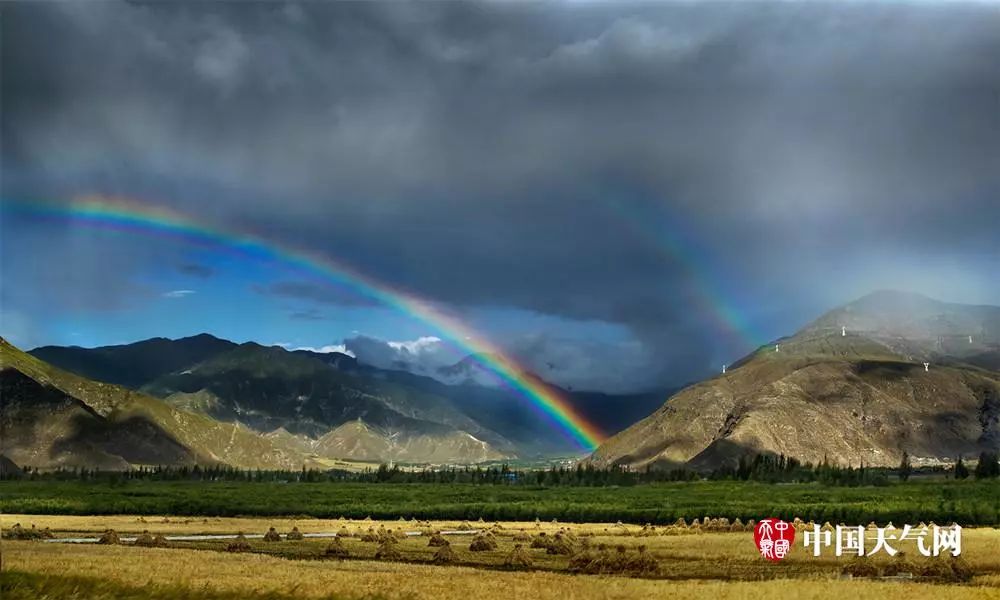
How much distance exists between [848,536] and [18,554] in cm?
5928

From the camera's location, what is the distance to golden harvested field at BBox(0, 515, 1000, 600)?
147 feet

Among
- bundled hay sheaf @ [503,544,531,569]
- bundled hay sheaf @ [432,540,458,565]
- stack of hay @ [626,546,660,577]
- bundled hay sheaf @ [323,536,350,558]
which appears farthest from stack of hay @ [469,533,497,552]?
stack of hay @ [626,546,660,577]

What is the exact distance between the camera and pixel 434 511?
148 meters

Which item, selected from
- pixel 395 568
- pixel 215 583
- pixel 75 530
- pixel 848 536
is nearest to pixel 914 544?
pixel 848 536

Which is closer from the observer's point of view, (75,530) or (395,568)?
(395,568)

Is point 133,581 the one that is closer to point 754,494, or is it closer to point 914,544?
point 914,544

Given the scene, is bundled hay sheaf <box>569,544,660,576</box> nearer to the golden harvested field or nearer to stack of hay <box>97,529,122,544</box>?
the golden harvested field

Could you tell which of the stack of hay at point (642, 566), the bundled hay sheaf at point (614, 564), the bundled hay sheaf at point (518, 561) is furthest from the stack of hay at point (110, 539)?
the stack of hay at point (642, 566)

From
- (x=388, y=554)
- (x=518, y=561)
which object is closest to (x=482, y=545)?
(x=388, y=554)

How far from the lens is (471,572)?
2208 inches

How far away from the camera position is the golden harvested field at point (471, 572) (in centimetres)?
4472

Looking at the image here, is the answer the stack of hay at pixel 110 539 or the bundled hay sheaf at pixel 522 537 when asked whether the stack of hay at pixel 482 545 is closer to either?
the bundled hay sheaf at pixel 522 537

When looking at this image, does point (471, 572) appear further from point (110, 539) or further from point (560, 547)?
point (110, 539)

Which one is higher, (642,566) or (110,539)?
(642,566)
